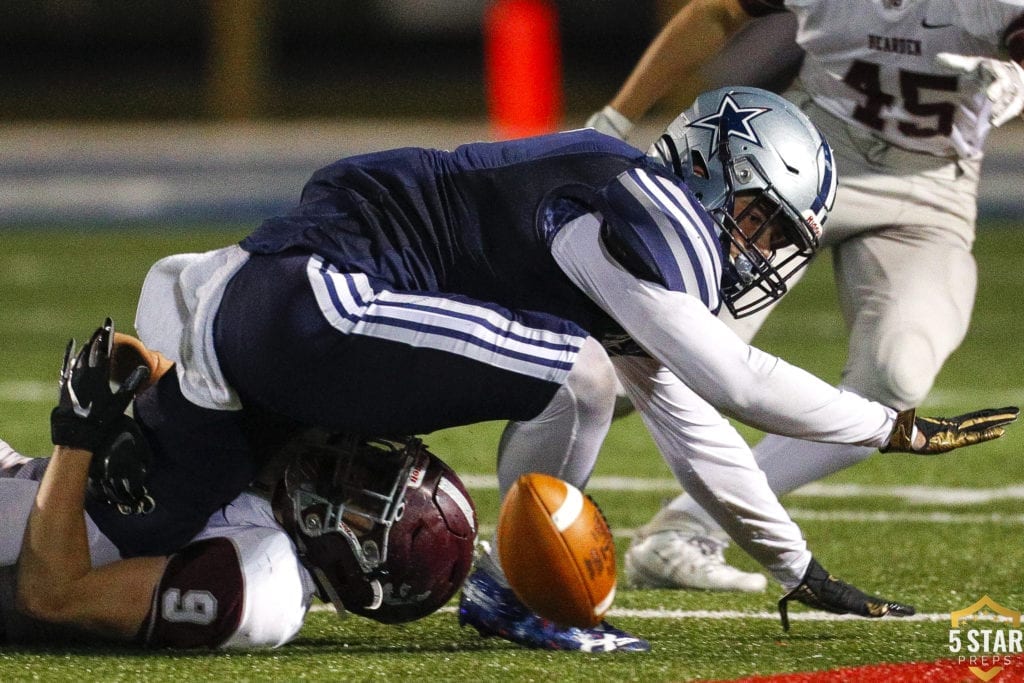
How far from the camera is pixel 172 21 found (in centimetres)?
1744

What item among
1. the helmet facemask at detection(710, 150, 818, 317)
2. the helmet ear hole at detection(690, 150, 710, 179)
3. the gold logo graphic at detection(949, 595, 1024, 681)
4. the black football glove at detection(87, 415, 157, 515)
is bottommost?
the gold logo graphic at detection(949, 595, 1024, 681)

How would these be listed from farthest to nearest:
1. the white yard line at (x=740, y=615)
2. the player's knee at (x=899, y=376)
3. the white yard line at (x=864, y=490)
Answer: the white yard line at (x=864, y=490) < the player's knee at (x=899, y=376) < the white yard line at (x=740, y=615)

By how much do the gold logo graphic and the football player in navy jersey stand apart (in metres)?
0.14

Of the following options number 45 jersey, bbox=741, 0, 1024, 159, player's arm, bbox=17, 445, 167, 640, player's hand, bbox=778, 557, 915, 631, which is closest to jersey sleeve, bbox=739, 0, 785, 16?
number 45 jersey, bbox=741, 0, 1024, 159

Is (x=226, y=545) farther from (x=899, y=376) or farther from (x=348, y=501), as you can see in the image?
(x=899, y=376)

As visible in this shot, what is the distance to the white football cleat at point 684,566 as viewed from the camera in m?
3.51

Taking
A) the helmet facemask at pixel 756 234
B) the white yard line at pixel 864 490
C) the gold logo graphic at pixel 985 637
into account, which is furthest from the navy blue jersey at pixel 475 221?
the white yard line at pixel 864 490

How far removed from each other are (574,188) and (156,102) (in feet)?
46.0

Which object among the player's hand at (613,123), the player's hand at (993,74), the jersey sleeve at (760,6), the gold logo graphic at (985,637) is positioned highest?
the jersey sleeve at (760,6)

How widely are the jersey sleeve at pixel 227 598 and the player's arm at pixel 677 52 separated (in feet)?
4.69

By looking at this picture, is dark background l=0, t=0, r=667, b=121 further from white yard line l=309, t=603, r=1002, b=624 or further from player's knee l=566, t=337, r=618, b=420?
player's knee l=566, t=337, r=618, b=420

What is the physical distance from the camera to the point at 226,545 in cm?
287

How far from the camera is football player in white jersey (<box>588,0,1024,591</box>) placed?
11.6 ft

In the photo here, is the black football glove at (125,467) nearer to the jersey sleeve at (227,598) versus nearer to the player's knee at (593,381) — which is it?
the jersey sleeve at (227,598)
